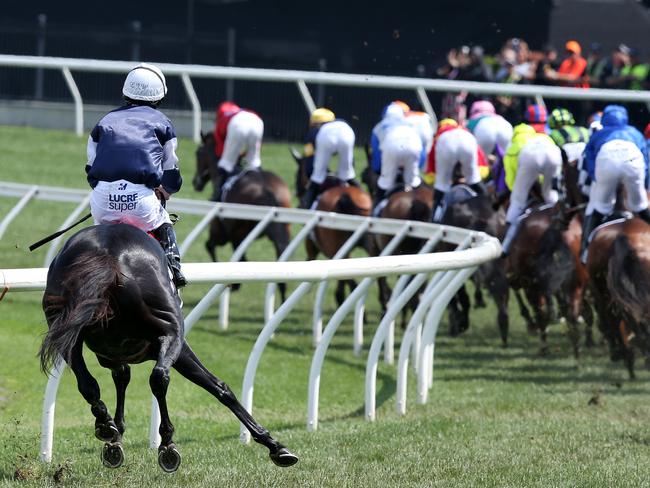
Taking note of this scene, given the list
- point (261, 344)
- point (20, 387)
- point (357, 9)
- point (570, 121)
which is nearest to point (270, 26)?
point (357, 9)

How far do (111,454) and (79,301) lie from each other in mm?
659

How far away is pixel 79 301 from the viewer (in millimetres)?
5543

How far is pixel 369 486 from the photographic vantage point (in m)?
5.91

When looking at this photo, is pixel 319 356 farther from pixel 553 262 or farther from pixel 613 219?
pixel 553 262

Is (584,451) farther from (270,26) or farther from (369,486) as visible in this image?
(270,26)

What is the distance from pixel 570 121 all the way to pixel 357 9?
11.3 meters

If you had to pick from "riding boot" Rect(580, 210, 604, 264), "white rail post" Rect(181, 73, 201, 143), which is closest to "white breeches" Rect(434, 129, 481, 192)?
"riding boot" Rect(580, 210, 604, 264)

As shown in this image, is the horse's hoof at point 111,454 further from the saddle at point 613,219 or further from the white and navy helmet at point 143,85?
the saddle at point 613,219

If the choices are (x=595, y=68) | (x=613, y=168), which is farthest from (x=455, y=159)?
(x=595, y=68)

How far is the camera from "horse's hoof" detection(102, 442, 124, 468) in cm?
579

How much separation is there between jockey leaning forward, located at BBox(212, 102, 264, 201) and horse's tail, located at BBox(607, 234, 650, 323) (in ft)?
15.0

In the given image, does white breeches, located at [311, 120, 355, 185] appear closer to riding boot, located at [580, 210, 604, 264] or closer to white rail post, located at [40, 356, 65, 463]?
riding boot, located at [580, 210, 604, 264]

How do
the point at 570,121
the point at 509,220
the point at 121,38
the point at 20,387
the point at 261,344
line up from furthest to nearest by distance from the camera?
the point at 121,38 → the point at 570,121 → the point at 509,220 → the point at 20,387 → the point at 261,344

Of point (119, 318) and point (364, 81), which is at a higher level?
point (364, 81)
